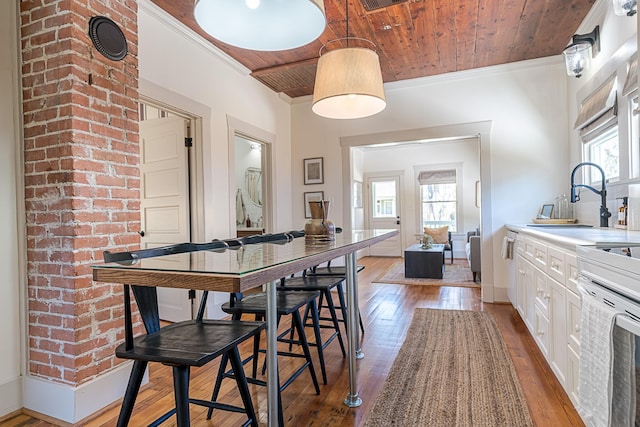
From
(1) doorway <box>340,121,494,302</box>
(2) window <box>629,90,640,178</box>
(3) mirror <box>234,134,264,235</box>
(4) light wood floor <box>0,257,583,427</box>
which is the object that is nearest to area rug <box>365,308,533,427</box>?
(4) light wood floor <box>0,257,583,427</box>

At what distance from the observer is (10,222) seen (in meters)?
2.00

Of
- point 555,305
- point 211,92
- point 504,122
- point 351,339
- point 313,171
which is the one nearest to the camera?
point 351,339

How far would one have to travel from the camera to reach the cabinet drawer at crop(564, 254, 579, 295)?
1699mm

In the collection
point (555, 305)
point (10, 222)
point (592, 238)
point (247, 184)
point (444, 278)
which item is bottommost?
point (444, 278)

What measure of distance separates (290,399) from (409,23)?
317 cm

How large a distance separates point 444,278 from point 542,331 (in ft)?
10.8

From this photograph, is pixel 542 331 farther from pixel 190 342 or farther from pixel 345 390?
pixel 190 342

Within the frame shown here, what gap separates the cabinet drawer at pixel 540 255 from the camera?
2297mm

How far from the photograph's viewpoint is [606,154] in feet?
10.2

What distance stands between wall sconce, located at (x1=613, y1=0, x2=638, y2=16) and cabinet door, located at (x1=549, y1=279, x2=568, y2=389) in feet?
5.68

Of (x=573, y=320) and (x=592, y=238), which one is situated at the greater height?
(x=592, y=238)

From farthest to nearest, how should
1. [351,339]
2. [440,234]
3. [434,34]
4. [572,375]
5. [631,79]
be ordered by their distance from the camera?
[440,234]
[434,34]
[631,79]
[351,339]
[572,375]

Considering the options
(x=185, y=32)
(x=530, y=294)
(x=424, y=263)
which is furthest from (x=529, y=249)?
(x=185, y=32)

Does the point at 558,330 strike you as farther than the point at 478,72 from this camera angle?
No
